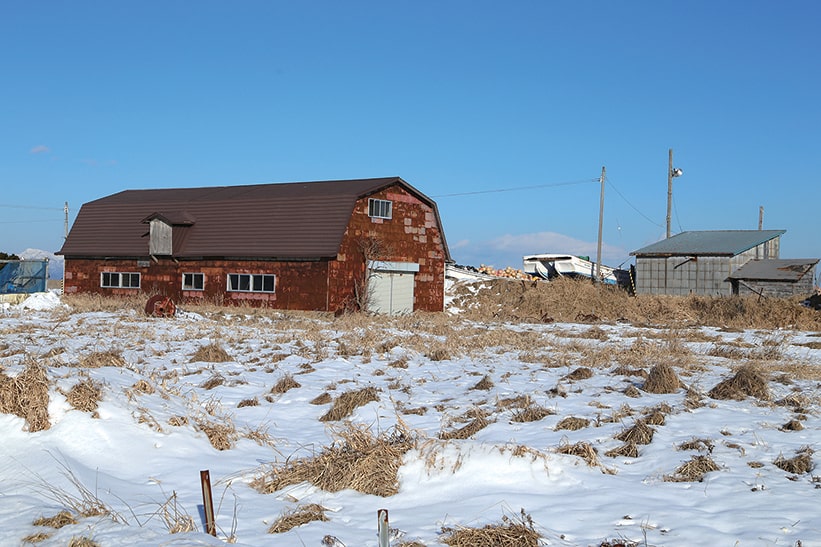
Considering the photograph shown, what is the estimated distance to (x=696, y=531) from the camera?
18.8ft

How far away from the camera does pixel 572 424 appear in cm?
922

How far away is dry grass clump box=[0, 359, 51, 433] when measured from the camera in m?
7.82

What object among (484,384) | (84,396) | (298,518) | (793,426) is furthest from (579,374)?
(84,396)

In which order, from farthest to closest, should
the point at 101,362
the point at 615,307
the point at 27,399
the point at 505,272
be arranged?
the point at 505,272 → the point at 615,307 → the point at 101,362 → the point at 27,399

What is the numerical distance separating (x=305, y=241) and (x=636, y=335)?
14055 mm


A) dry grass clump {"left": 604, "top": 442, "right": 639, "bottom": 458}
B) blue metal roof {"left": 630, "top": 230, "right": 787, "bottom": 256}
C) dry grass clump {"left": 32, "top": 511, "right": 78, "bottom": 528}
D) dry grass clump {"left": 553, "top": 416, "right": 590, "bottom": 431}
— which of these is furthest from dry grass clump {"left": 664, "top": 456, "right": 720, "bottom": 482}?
blue metal roof {"left": 630, "top": 230, "right": 787, "bottom": 256}

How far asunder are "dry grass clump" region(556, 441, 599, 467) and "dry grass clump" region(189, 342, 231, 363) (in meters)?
8.91

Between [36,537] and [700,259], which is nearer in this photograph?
[36,537]

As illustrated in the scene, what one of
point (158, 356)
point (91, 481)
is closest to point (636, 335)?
point (158, 356)

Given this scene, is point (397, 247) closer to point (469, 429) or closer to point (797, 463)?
point (469, 429)

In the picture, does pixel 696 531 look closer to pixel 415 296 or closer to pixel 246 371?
pixel 246 371

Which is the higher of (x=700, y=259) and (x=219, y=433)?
(x=700, y=259)

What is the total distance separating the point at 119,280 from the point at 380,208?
44.4ft

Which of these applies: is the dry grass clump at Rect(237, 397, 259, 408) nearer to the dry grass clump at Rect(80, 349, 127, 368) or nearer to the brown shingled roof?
the dry grass clump at Rect(80, 349, 127, 368)
